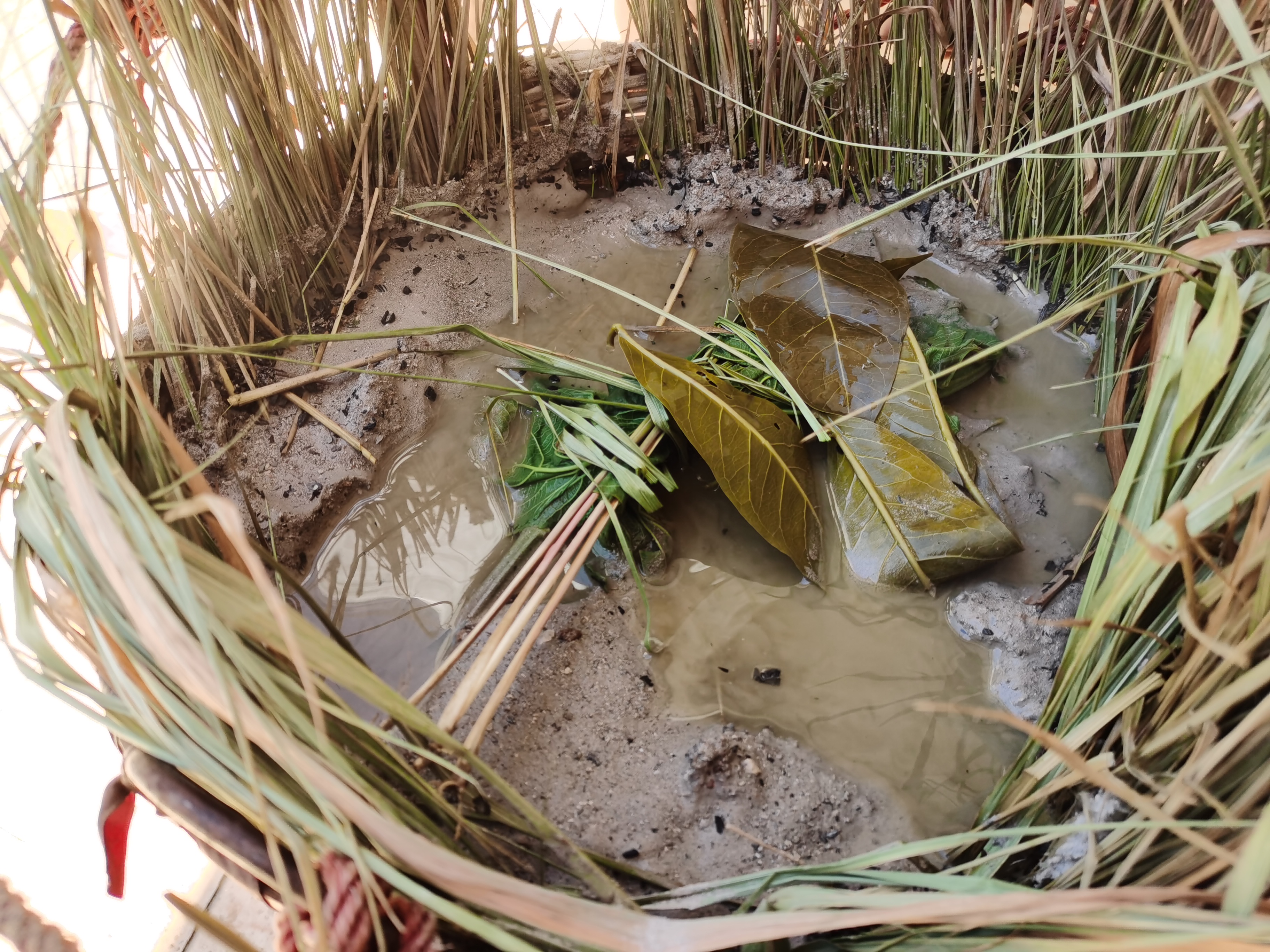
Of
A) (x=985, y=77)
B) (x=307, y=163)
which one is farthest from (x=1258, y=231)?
(x=307, y=163)

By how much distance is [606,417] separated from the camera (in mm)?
1019

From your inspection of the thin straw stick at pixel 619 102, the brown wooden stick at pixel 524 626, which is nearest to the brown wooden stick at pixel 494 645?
the brown wooden stick at pixel 524 626

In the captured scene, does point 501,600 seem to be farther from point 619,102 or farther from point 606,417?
point 619,102

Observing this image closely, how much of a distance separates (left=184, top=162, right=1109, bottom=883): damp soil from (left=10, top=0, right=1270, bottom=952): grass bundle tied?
6 centimetres

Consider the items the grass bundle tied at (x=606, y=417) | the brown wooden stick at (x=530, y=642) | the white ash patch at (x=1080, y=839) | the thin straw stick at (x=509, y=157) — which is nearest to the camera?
the grass bundle tied at (x=606, y=417)

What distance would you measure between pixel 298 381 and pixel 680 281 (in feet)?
1.83

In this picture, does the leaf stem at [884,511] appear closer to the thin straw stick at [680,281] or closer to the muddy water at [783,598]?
the muddy water at [783,598]

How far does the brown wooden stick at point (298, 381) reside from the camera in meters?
1.06

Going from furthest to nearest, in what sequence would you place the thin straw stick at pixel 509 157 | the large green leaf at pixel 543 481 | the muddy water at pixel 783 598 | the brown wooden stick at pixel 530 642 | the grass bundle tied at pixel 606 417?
the thin straw stick at pixel 509 157, the large green leaf at pixel 543 481, the muddy water at pixel 783 598, the brown wooden stick at pixel 530 642, the grass bundle tied at pixel 606 417

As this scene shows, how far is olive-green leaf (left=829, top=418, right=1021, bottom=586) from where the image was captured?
0.95 m

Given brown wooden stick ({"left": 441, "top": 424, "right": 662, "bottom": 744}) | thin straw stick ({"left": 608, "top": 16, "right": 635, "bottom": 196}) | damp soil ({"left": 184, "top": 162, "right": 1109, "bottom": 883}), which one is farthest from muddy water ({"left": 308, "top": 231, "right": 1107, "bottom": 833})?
thin straw stick ({"left": 608, "top": 16, "right": 635, "bottom": 196})

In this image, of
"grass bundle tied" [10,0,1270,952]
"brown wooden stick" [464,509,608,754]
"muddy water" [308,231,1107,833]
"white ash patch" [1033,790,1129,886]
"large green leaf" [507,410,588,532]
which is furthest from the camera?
"large green leaf" [507,410,588,532]

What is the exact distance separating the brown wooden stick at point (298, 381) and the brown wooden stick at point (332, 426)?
2 cm

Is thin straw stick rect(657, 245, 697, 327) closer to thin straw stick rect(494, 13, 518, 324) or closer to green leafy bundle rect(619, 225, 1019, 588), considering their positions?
green leafy bundle rect(619, 225, 1019, 588)
